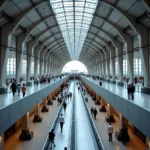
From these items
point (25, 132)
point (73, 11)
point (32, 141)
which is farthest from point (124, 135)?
point (73, 11)

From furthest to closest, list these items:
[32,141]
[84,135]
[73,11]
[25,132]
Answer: [73,11]
[84,135]
[25,132]
[32,141]

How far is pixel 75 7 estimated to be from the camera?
2788 cm

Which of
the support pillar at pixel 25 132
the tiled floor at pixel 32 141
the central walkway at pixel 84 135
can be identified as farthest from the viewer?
the support pillar at pixel 25 132

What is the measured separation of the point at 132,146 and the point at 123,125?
6.28 ft

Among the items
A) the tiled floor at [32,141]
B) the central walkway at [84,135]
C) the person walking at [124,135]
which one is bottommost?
the central walkway at [84,135]

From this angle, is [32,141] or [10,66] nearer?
[32,141]

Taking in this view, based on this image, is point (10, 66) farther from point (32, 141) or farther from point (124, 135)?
point (124, 135)

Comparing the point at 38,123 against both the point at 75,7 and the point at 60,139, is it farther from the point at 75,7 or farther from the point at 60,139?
the point at 75,7

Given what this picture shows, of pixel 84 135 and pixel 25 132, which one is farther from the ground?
pixel 25 132

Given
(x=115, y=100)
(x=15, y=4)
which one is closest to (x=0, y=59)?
(x=15, y=4)

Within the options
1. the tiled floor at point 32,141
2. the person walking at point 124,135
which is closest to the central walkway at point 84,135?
the tiled floor at point 32,141

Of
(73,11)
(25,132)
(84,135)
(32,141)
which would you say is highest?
(73,11)

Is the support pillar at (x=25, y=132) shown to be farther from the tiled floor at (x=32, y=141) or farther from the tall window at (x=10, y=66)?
the tall window at (x=10, y=66)

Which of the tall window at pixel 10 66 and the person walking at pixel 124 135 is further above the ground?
the tall window at pixel 10 66
